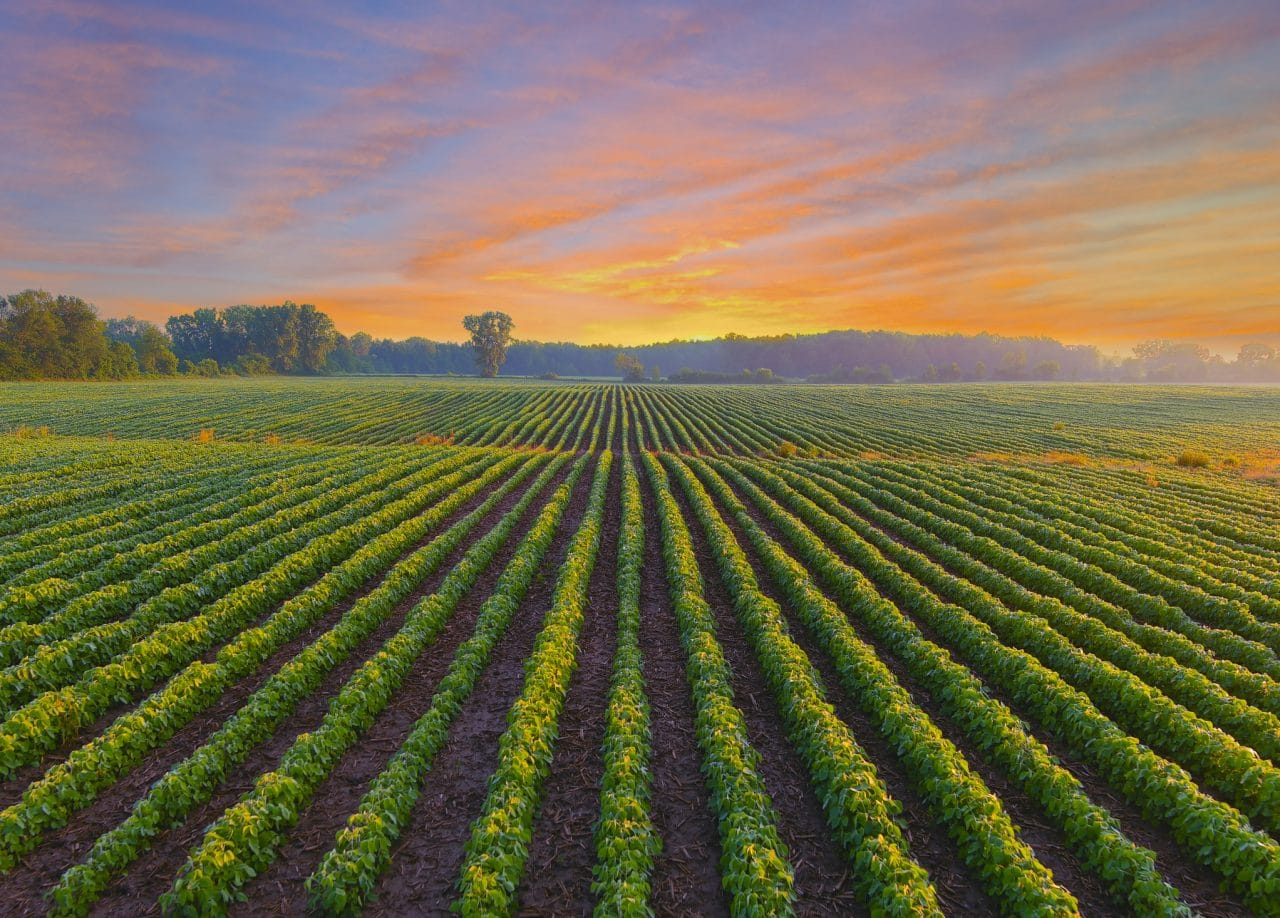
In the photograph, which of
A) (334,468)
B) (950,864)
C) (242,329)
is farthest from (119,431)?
(242,329)

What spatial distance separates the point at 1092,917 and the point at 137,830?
1210 centimetres

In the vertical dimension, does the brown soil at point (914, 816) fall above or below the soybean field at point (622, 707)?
below

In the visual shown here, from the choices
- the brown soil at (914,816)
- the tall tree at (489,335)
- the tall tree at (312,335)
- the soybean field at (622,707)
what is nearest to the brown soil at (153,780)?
the soybean field at (622,707)

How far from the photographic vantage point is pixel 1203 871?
7336 mm

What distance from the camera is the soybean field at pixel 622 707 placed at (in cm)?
693

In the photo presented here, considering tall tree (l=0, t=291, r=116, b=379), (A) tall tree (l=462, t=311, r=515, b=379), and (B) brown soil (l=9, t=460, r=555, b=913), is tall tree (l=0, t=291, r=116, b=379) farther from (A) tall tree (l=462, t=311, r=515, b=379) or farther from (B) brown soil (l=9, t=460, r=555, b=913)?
(B) brown soil (l=9, t=460, r=555, b=913)

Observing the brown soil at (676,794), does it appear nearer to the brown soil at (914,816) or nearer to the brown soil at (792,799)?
the brown soil at (792,799)

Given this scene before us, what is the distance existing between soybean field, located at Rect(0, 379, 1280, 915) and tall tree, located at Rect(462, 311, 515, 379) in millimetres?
Result: 149796

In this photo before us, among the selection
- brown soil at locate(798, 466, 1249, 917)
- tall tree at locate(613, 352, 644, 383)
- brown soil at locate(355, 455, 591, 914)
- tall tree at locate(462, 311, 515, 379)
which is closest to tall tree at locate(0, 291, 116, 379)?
tall tree at locate(462, 311, 515, 379)

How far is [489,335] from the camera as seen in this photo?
166m

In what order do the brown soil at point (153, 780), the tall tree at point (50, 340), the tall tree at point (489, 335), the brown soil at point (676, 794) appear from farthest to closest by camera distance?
1. the tall tree at point (489, 335)
2. the tall tree at point (50, 340)
3. the brown soil at point (676, 794)
4. the brown soil at point (153, 780)

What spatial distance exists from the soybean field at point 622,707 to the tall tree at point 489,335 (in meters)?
150

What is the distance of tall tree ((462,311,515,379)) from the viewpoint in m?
166

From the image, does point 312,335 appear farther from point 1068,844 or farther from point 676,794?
point 1068,844
